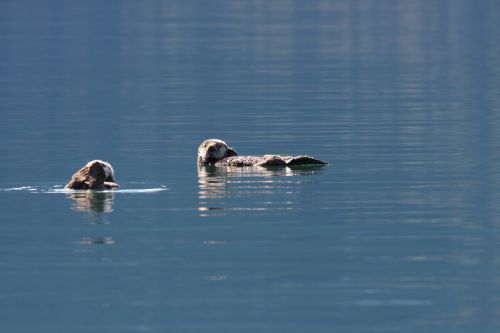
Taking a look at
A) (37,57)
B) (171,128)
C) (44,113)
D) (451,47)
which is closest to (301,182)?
(171,128)

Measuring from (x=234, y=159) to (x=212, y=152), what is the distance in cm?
66

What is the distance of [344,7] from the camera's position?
147375 mm

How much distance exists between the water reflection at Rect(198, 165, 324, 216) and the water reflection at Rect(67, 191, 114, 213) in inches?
49.4

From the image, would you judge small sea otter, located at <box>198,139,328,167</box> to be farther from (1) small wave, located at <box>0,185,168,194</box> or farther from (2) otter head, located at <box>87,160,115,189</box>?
(2) otter head, located at <box>87,160,115,189</box>

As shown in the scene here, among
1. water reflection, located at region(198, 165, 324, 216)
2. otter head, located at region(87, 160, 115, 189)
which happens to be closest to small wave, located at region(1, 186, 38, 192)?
otter head, located at region(87, 160, 115, 189)

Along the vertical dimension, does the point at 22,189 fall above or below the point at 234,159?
below

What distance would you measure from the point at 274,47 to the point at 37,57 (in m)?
12.9

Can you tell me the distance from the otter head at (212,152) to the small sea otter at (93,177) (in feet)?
13.6

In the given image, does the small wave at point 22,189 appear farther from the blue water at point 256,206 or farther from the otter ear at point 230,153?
the otter ear at point 230,153

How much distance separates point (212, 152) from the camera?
2939 cm

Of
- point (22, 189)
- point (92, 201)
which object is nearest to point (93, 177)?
point (92, 201)

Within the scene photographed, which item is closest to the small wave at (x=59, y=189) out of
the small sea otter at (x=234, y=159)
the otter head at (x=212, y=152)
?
the small sea otter at (x=234, y=159)

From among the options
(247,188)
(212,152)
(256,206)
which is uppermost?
(212,152)

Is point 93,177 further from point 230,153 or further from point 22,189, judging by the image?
point 230,153
